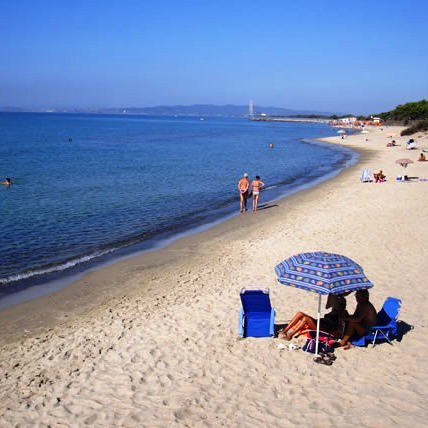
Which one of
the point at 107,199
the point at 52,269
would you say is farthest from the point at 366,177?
the point at 52,269

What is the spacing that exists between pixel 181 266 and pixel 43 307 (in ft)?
13.7

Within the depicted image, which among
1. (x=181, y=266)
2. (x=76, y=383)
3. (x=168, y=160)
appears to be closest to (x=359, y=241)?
(x=181, y=266)

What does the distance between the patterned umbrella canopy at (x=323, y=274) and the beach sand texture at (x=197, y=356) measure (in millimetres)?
1367

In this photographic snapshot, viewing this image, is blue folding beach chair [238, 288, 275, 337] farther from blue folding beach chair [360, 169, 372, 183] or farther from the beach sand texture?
blue folding beach chair [360, 169, 372, 183]

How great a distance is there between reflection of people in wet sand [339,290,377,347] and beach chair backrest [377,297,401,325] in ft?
1.04

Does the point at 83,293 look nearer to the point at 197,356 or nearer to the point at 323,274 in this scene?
the point at 197,356

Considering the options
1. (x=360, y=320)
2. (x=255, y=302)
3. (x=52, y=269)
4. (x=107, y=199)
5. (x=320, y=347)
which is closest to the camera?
(x=320, y=347)

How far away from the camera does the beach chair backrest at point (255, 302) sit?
8.70 m

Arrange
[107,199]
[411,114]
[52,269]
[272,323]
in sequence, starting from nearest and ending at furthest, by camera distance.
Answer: [272,323], [52,269], [107,199], [411,114]

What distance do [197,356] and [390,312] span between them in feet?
11.5

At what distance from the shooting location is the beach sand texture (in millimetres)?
6477

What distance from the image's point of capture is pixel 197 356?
8008 mm

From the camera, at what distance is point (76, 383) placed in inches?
284

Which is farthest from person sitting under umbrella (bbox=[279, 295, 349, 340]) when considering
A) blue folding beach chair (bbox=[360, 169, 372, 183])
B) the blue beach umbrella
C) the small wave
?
blue folding beach chair (bbox=[360, 169, 372, 183])
